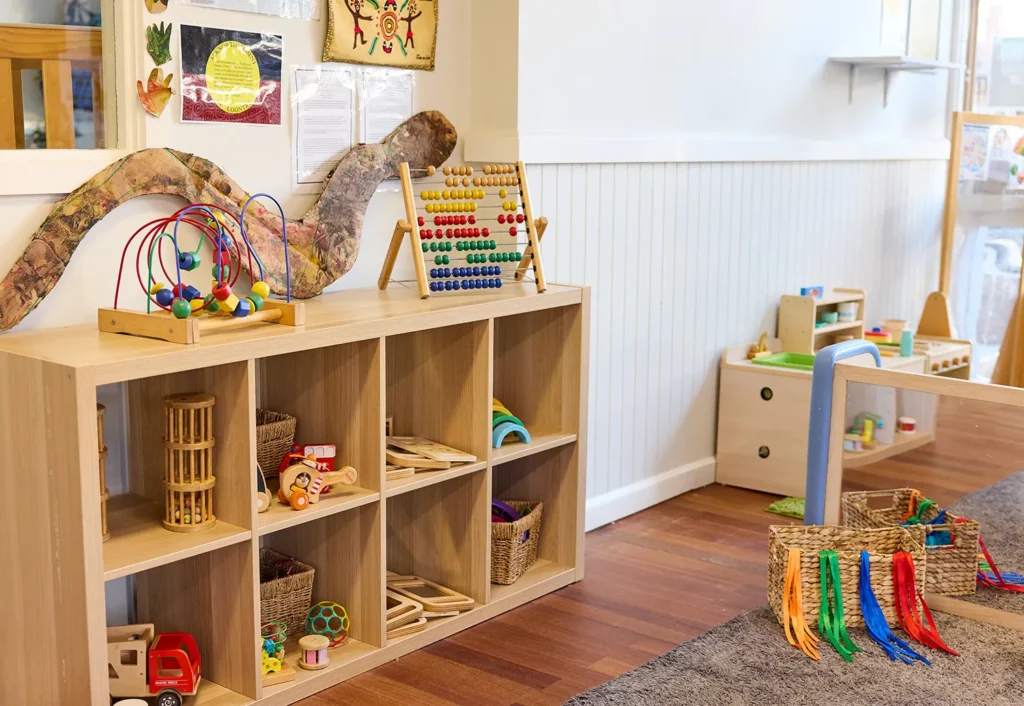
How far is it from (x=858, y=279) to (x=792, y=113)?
930 mm

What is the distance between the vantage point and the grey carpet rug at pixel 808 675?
7.83 ft

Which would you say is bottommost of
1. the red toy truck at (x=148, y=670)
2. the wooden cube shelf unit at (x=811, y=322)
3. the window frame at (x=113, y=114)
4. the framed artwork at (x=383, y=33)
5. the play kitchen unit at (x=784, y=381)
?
the red toy truck at (x=148, y=670)

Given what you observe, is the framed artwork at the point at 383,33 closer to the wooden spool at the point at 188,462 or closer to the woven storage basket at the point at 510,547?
the wooden spool at the point at 188,462

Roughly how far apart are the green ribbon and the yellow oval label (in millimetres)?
1714

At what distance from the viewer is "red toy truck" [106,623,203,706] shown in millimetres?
2223

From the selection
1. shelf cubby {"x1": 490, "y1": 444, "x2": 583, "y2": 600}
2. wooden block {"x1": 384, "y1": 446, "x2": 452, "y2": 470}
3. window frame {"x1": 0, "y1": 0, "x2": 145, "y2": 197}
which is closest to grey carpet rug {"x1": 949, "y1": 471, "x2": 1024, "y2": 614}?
shelf cubby {"x1": 490, "y1": 444, "x2": 583, "y2": 600}

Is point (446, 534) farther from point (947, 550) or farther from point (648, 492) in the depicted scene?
point (947, 550)

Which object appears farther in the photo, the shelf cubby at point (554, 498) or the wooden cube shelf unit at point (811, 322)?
Answer: the wooden cube shelf unit at point (811, 322)

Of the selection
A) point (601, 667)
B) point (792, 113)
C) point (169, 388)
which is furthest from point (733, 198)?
point (169, 388)

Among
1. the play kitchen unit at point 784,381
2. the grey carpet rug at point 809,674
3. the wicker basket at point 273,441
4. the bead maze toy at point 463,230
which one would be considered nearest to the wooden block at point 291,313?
the wicker basket at point 273,441

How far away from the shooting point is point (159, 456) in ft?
7.84

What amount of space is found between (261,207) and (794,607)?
5.18 ft

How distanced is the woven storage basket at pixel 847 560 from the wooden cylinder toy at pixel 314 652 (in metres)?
1.09

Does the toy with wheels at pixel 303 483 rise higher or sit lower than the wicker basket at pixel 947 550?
higher
